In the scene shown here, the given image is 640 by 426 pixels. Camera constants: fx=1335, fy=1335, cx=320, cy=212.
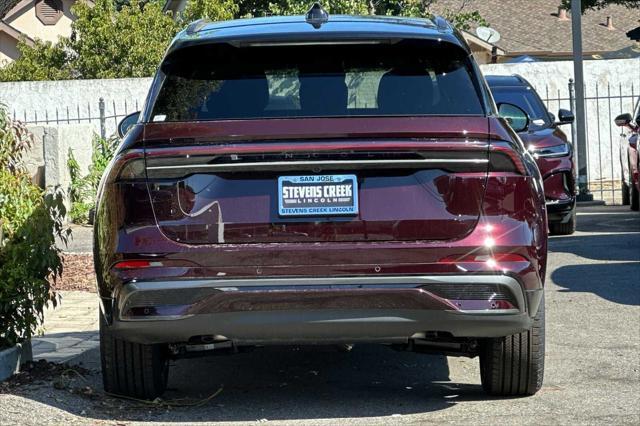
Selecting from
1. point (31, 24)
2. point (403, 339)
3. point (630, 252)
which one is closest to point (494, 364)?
point (403, 339)

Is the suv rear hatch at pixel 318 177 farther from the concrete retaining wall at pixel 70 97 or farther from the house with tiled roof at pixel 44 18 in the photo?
the house with tiled roof at pixel 44 18

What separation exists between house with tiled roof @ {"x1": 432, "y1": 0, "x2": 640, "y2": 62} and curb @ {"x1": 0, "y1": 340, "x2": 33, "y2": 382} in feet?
104

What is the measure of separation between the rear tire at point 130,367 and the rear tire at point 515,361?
1.57m

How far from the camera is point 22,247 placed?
22.6 ft

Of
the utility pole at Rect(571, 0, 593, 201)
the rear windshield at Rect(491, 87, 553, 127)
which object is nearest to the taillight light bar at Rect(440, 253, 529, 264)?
the rear windshield at Rect(491, 87, 553, 127)

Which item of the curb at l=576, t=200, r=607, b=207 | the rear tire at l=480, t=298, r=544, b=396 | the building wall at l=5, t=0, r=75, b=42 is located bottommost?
the rear tire at l=480, t=298, r=544, b=396

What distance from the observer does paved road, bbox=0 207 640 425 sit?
20.4ft

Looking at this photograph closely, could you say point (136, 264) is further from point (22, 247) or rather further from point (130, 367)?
point (22, 247)

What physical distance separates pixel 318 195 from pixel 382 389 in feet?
5.43

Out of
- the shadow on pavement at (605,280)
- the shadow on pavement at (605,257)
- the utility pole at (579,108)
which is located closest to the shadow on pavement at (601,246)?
the shadow on pavement at (605,257)

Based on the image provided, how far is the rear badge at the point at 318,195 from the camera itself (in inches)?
226

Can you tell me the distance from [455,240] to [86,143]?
13.4 meters

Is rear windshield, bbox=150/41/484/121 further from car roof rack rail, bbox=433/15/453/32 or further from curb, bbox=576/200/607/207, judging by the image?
curb, bbox=576/200/607/207

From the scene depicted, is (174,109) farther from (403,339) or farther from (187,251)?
(403,339)
